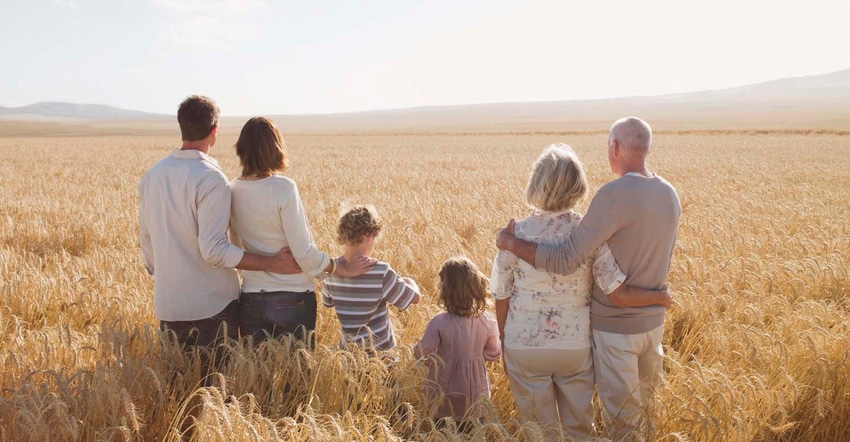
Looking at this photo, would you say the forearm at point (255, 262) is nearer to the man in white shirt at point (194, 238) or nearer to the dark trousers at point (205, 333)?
the man in white shirt at point (194, 238)

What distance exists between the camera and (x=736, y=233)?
8.73 m

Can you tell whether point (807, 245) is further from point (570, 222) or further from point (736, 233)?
point (570, 222)

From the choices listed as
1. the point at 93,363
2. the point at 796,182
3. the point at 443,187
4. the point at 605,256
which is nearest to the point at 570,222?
the point at 605,256

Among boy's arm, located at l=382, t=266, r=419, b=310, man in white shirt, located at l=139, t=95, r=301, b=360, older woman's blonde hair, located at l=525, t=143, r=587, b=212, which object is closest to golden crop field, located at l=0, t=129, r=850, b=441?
man in white shirt, located at l=139, t=95, r=301, b=360

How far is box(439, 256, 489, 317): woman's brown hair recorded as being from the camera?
3617 millimetres

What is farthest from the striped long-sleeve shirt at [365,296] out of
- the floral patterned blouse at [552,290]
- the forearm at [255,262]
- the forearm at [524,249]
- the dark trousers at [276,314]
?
the forearm at [524,249]

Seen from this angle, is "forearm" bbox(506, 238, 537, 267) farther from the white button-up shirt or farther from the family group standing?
the white button-up shirt

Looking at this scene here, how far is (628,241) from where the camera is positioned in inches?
131

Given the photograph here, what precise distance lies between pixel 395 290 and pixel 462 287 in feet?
1.67

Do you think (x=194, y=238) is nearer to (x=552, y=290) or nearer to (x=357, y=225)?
(x=357, y=225)

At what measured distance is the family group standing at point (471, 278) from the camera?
3.30 metres

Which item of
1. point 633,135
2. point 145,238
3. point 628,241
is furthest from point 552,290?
point 145,238

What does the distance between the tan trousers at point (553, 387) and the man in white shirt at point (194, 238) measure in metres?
1.45

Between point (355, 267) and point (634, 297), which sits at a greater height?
point (355, 267)
